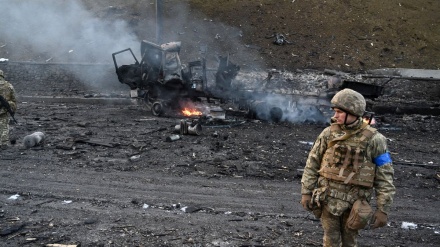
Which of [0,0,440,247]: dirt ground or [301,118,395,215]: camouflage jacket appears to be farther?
[0,0,440,247]: dirt ground

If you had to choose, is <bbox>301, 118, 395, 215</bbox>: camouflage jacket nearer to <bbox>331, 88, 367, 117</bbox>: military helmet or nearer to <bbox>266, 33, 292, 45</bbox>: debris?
<bbox>331, 88, 367, 117</bbox>: military helmet

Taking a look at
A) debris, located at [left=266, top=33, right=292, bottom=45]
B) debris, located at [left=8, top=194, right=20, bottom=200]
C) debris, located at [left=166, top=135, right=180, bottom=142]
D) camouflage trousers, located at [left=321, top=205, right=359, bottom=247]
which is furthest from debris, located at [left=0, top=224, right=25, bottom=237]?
debris, located at [left=266, top=33, right=292, bottom=45]

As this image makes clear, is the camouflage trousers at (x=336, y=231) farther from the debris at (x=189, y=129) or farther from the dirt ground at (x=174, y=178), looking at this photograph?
the debris at (x=189, y=129)

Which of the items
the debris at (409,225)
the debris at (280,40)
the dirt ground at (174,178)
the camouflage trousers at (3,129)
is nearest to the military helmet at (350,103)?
the dirt ground at (174,178)

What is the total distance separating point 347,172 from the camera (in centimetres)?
459

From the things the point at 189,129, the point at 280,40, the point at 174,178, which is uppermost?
the point at 280,40

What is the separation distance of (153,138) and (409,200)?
6.09 metres

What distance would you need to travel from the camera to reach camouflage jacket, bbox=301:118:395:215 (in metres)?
4.51

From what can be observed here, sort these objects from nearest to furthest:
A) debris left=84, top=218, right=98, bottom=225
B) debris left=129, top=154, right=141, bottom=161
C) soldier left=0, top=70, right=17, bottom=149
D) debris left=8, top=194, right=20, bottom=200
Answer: debris left=84, top=218, right=98, bottom=225 → debris left=8, top=194, right=20, bottom=200 → debris left=129, top=154, right=141, bottom=161 → soldier left=0, top=70, right=17, bottom=149

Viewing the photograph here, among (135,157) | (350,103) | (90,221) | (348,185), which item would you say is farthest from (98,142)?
(350,103)

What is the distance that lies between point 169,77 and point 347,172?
9.70 meters

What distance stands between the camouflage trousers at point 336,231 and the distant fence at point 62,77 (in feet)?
46.9

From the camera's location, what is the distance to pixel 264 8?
22359mm

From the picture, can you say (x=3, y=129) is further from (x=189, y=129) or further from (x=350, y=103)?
(x=350, y=103)
